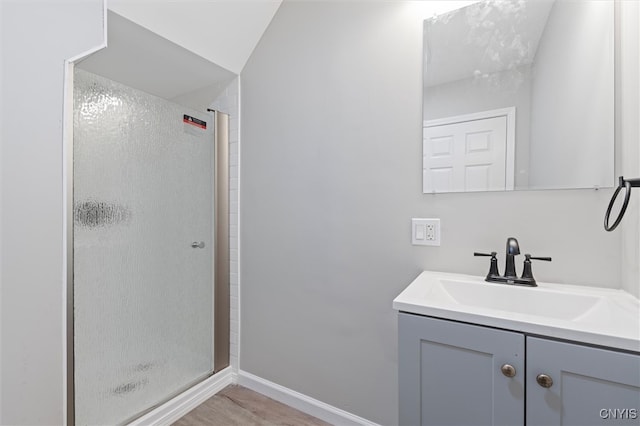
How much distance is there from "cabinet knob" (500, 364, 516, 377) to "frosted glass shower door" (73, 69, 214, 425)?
65.2 inches

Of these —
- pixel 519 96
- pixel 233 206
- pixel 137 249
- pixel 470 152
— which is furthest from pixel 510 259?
pixel 137 249

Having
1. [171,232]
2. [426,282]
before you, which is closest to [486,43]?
[426,282]

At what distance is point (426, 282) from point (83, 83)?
5.66 ft

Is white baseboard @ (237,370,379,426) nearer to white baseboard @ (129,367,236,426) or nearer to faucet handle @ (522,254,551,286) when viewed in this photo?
white baseboard @ (129,367,236,426)

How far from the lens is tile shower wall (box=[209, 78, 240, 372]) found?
201 centimetres

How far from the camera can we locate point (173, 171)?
177 centimetres

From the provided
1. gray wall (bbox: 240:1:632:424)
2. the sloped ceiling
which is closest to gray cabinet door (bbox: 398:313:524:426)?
gray wall (bbox: 240:1:632:424)

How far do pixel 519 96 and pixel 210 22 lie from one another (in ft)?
5.34

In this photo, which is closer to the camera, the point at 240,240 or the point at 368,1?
the point at 368,1

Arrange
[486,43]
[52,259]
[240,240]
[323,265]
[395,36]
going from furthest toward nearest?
[240,240]
[323,265]
[395,36]
[486,43]
[52,259]

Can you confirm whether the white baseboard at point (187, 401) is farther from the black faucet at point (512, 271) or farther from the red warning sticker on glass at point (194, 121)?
the black faucet at point (512, 271)

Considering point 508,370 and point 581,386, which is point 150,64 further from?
point 581,386

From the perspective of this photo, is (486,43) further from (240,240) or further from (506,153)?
(240,240)

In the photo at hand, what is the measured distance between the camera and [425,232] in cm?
138
